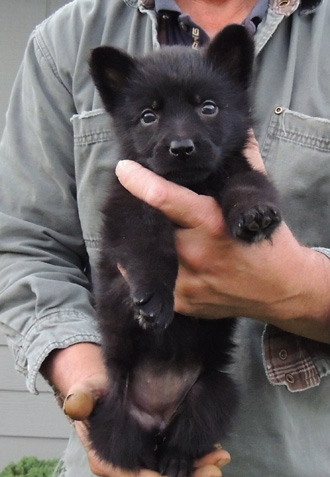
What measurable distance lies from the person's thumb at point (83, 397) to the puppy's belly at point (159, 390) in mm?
92

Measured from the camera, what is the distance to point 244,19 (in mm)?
2746

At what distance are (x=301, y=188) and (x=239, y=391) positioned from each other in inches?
26.9

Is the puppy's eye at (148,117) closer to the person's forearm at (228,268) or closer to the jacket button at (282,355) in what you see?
the person's forearm at (228,268)

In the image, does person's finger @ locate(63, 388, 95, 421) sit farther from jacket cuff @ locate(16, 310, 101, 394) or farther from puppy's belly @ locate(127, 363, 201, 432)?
jacket cuff @ locate(16, 310, 101, 394)

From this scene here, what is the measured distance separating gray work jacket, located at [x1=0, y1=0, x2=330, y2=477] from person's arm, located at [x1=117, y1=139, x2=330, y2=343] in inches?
7.7

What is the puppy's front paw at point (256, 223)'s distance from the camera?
2.11 m

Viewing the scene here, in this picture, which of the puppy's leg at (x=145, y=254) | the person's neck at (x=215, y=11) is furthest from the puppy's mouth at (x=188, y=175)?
the person's neck at (x=215, y=11)

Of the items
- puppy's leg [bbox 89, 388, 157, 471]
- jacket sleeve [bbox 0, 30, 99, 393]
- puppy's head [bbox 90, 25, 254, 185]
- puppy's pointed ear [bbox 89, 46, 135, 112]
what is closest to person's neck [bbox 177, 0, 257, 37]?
puppy's head [bbox 90, 25, 254, 185]

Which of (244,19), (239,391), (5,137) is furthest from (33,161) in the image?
(239,391)

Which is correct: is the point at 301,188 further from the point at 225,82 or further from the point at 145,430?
the point at 145,430

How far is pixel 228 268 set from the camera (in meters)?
2.21

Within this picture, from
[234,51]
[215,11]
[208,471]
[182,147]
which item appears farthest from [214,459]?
[215,11]

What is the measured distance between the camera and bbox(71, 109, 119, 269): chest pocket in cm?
267

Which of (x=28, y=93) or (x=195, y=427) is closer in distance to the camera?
(x=195, y=427)
